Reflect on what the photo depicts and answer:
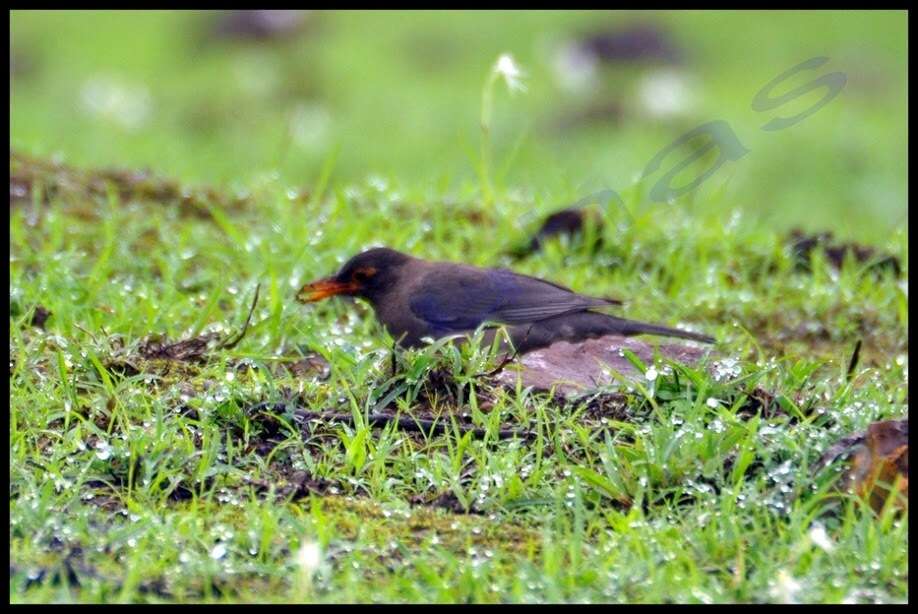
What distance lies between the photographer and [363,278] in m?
5.73

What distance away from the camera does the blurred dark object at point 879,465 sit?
12.3 ft

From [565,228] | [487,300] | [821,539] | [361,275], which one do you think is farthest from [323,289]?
[821,539]

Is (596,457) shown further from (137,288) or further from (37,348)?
(137,288)

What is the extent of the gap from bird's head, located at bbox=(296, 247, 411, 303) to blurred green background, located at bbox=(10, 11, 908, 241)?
3.28 m

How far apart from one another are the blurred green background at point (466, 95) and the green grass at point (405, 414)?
852mm

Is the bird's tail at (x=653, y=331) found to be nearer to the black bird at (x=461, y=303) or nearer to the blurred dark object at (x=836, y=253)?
the black bird at (x=461, y=303)

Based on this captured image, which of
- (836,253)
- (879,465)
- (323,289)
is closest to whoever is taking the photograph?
(879,465)

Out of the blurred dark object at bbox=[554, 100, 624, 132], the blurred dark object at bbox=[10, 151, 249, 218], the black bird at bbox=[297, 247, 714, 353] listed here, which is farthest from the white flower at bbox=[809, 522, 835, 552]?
the blurred dark object at bbox=[554, 100, 624, 132]

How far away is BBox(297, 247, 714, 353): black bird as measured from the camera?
5.67 meters

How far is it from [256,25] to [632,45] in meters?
3.36

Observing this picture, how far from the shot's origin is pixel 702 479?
3980mm

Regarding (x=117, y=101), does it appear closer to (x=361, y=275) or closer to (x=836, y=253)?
(x=361, y=275)

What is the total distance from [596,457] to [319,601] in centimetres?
113

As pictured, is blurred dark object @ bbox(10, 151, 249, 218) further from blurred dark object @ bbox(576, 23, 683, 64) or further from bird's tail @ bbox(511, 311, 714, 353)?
blurred dark object @ bbox(576, 23, 683, 64)
